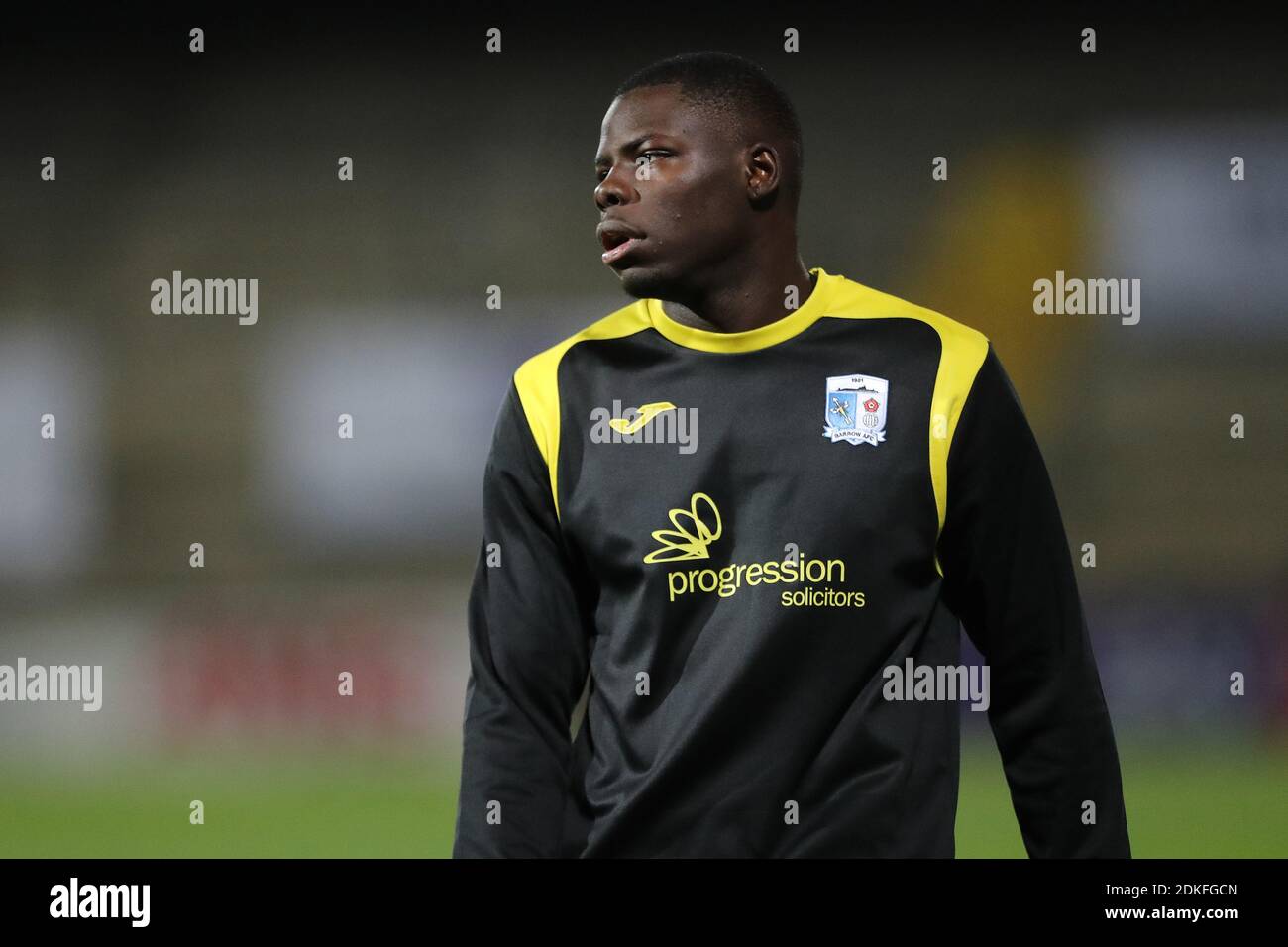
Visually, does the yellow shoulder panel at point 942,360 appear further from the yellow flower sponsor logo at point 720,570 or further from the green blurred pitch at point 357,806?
the green blurred pitch at point 357,806

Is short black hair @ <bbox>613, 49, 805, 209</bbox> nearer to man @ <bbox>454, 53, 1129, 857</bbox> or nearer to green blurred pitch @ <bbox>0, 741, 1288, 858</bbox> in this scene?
man @ <bbox>454, 53, 1129, 857</bbox>

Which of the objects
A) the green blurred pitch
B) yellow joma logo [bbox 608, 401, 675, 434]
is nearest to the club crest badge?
yellow joma logo [bbox 608, 401, 675, 434]

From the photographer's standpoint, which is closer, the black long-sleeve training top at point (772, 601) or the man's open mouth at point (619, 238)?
the black long-sleeve training top at point (772, 601)

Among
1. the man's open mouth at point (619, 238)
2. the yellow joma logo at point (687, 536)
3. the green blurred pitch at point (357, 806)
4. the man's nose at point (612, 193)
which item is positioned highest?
the man's nose at point (612, 193)

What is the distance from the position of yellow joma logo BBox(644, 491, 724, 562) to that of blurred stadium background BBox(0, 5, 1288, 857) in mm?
5230

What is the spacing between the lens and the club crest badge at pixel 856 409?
198cm

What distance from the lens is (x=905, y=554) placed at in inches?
75.9

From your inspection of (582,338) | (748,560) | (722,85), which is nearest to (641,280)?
(582,338)

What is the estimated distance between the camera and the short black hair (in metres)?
2.04

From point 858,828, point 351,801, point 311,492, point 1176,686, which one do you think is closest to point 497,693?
point 858,828

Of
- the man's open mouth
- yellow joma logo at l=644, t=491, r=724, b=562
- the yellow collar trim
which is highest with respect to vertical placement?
the man's open mouth

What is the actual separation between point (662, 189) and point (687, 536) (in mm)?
468

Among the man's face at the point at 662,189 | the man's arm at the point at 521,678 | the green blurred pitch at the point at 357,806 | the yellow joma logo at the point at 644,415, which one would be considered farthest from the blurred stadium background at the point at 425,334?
the man's face at the point at 662,189

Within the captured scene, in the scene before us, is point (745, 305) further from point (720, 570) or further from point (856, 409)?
point (720, 570)
